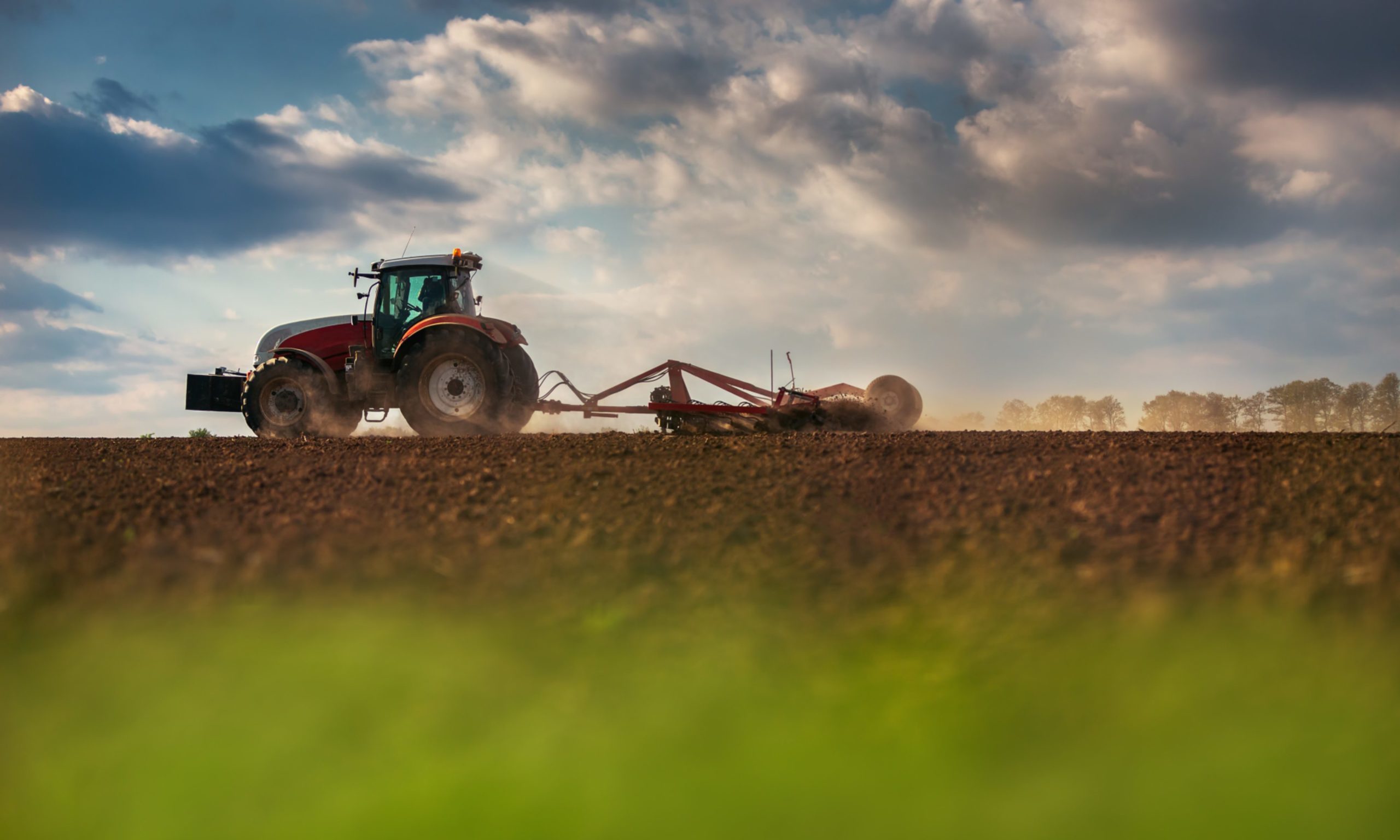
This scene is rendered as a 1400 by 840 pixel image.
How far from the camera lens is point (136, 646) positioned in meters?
2.60

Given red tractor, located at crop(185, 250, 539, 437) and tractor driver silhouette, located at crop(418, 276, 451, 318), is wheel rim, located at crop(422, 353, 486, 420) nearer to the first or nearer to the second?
red tractor, located at crop(185, 250, 539, 437)

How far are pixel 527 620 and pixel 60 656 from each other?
134cm

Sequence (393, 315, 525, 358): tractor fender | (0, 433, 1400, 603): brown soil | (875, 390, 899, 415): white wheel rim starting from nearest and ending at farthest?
(0, 433, 1400, 603): brown soil, (393, 315, 525, 358): tractor fender, (875, 390, 899, 415): white wheel rim

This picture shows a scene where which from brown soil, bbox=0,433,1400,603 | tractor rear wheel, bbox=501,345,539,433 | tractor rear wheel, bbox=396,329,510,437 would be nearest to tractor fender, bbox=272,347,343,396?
tractor rear wheel, bbox=396,329,510,437

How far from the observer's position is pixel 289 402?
11.2 m

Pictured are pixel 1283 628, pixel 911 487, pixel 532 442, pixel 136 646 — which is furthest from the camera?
pixel 532 442

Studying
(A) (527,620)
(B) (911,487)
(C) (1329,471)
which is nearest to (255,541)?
(A) (527,620)

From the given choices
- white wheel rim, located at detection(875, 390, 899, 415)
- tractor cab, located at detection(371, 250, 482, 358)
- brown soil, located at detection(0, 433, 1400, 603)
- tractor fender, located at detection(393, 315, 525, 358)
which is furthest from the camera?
white wheel rim, located at detection(875, 390, 899, 415)

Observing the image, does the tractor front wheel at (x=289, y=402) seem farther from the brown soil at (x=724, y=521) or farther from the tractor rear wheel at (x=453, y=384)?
the brown soil at (x=724, y=521)

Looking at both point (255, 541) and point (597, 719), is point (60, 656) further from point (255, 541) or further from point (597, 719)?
point (597, 719)

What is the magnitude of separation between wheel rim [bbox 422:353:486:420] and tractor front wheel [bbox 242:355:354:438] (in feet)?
4.92

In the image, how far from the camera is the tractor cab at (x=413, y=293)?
10750 mm

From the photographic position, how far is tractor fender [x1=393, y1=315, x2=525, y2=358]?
990 cm

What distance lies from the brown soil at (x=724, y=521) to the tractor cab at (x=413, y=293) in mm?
4806
